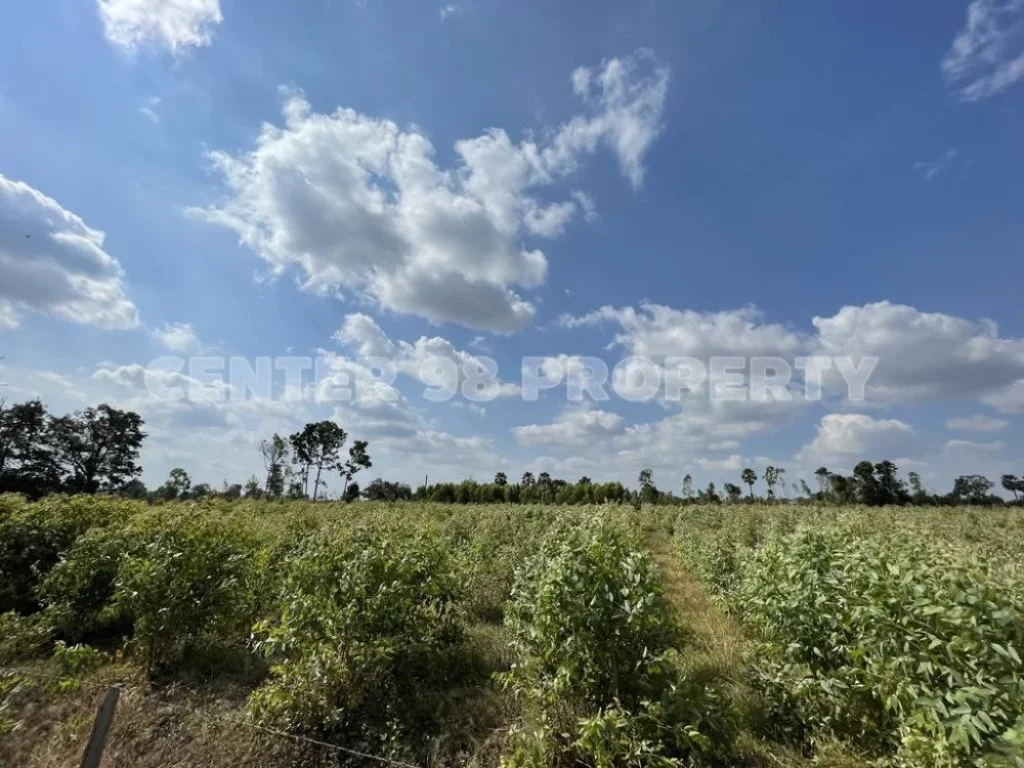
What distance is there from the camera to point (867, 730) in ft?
12.8

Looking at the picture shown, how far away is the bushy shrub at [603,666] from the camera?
374cm

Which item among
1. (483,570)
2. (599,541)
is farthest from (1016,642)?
(483,570)

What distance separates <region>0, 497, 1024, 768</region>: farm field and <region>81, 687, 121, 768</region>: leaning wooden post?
4.58 feet

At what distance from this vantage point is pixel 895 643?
313cm

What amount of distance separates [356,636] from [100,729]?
198 cm

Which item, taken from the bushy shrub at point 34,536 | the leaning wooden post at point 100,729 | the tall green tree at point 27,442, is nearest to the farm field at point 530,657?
the leaning wooden post at point 100,729

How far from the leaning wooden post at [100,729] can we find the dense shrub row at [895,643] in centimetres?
513

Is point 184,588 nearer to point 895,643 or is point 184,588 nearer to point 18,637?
point 18,637

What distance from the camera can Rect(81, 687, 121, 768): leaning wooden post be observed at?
315 cm

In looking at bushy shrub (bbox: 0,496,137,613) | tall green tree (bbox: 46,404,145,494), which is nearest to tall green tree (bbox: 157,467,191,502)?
tall green tree (bbox: 46,404,145,494)

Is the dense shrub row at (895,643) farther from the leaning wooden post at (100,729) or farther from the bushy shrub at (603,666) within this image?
the leaning wooden post at (100,729)

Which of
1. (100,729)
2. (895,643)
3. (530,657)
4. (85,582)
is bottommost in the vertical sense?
→ (100,729)

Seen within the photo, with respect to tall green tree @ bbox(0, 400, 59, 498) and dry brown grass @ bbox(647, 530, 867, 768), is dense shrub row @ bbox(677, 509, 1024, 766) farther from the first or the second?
tall green tree @ bbox(0, 400, 59, 498)

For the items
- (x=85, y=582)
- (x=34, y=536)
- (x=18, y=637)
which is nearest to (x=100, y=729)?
(x=85, y=582)
